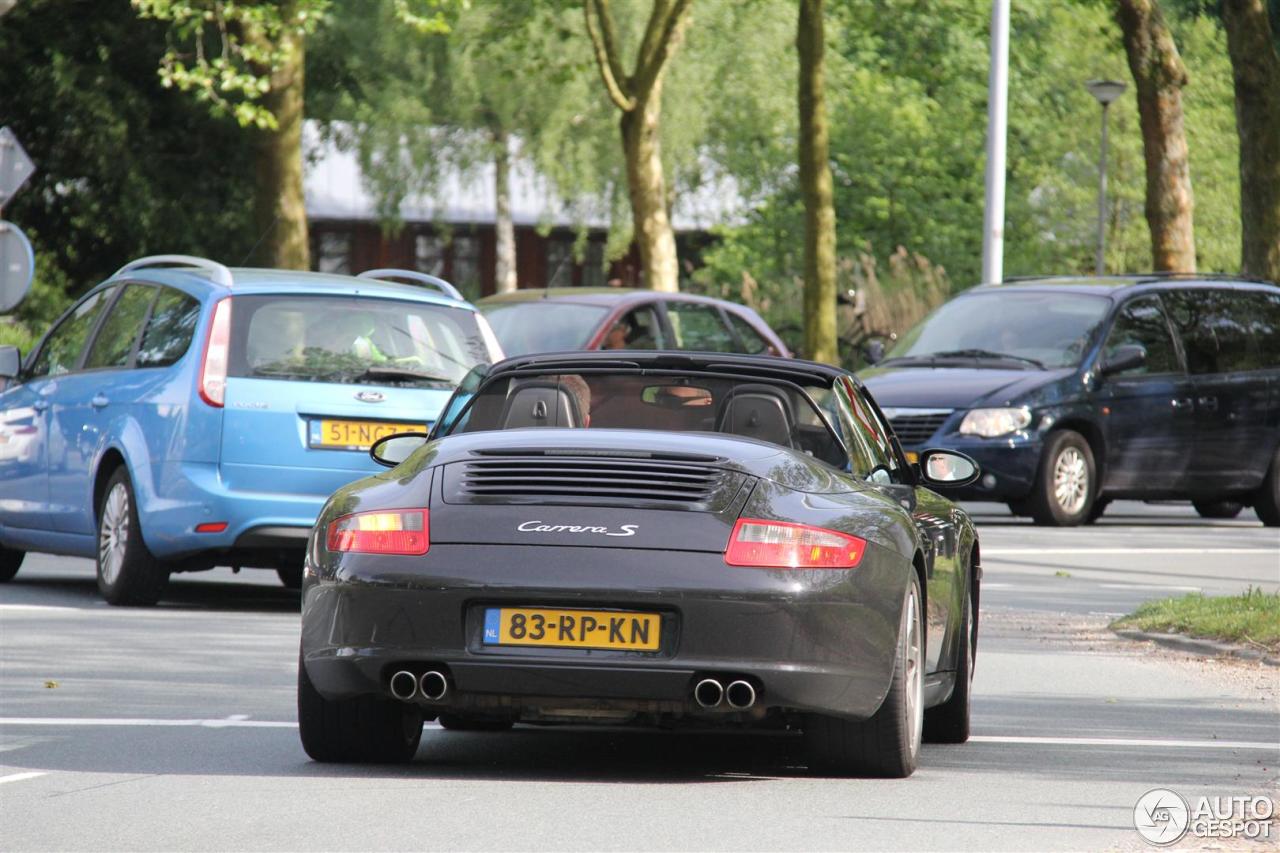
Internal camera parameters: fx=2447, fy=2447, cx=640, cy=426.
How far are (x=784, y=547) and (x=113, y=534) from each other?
6.60 metres

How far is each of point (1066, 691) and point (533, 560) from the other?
385 centimetres

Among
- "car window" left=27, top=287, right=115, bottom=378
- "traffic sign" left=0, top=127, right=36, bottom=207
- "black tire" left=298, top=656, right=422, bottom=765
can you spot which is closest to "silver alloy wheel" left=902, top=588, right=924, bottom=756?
"black tire" left=298, top=656, right=422, bottom=765

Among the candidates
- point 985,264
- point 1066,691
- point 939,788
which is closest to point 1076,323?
point 985,264

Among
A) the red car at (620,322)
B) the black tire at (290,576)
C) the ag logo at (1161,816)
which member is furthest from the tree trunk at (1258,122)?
the ag logo at (1161,816)

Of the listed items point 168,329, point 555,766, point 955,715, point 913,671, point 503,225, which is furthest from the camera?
point 503,225

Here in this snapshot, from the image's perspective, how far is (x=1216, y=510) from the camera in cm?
2266

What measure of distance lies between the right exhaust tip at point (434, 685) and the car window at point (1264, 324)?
50.6 feet

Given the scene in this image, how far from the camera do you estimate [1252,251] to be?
26.6m

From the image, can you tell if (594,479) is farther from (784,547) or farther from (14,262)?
(14,262)

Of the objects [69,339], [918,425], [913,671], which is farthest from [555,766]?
[918,425]

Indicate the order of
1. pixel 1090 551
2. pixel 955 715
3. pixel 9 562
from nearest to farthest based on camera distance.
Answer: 1. pixel 955 715
2. pixel 9 562
3. pixel 1090 551

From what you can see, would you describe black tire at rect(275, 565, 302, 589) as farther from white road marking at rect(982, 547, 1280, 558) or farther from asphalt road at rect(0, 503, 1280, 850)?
white road marking at rect(982, 547, 1280, 558)

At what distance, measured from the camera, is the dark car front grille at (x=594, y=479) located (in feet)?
22.7
